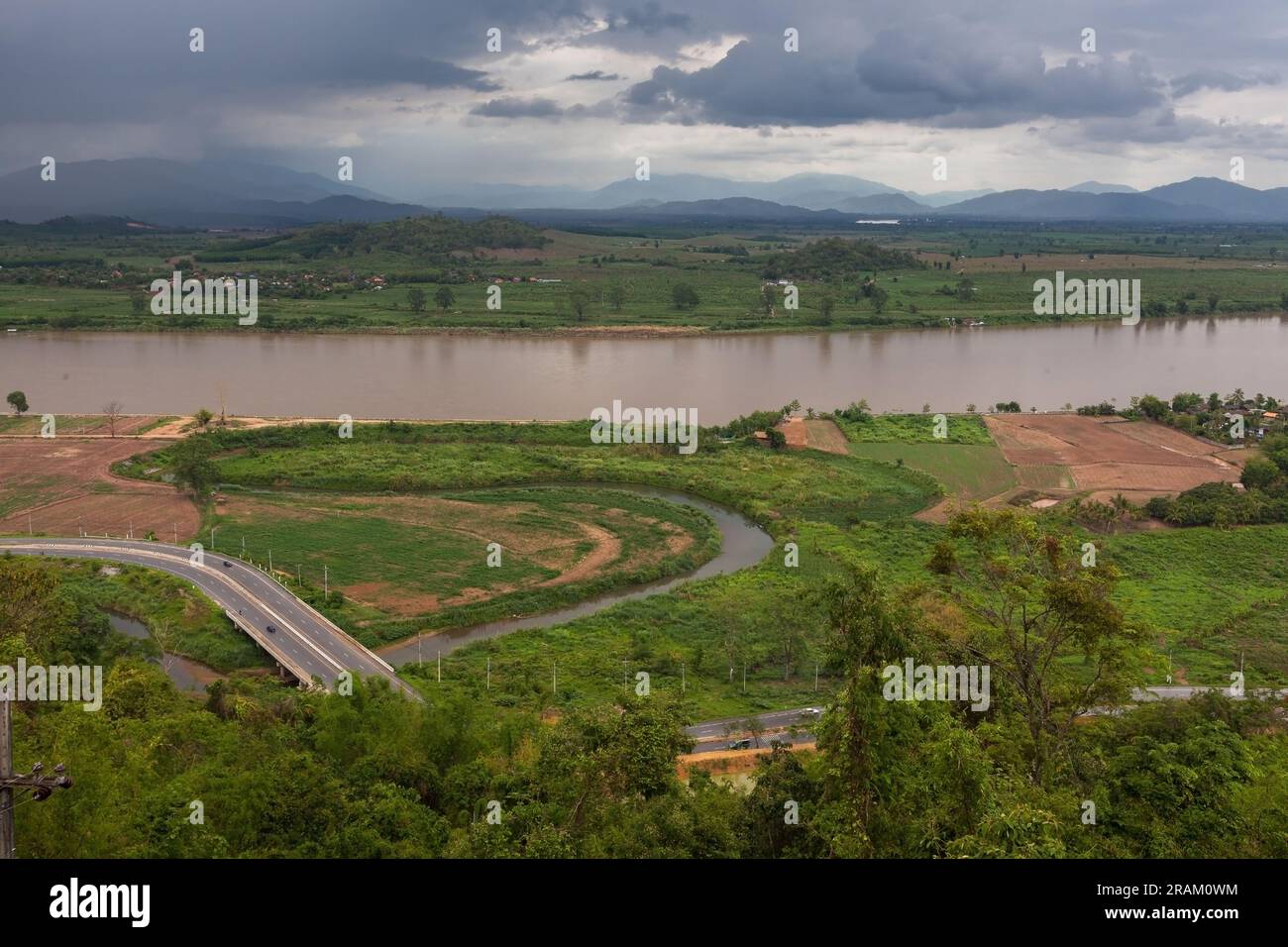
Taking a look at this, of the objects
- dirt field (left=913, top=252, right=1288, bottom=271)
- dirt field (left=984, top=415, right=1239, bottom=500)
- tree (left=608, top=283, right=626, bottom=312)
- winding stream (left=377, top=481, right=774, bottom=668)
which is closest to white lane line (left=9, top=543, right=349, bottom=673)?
winding stream (left=377, top=481, right=774, bottom=668)

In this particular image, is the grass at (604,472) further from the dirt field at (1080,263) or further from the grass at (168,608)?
the dirt field at (1080,263)

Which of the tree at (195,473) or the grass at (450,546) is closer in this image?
the grass at (450,546)

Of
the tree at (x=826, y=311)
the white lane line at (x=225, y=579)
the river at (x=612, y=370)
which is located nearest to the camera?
the white lane line at (x=225, y=579)

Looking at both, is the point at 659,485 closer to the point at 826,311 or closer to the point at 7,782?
the point at 7,782

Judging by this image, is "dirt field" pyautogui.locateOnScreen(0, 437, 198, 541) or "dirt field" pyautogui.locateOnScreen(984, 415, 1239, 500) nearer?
"dirt field" pyautogui.locateOnScreen(0, 437, 198, 541)

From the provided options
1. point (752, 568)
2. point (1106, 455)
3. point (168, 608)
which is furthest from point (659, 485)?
point (1106, 455)

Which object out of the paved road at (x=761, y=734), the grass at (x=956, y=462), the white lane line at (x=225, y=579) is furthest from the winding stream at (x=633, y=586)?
the grass at (x=956, y=462)

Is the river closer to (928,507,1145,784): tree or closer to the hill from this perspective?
(928,507,1145,784): tree
